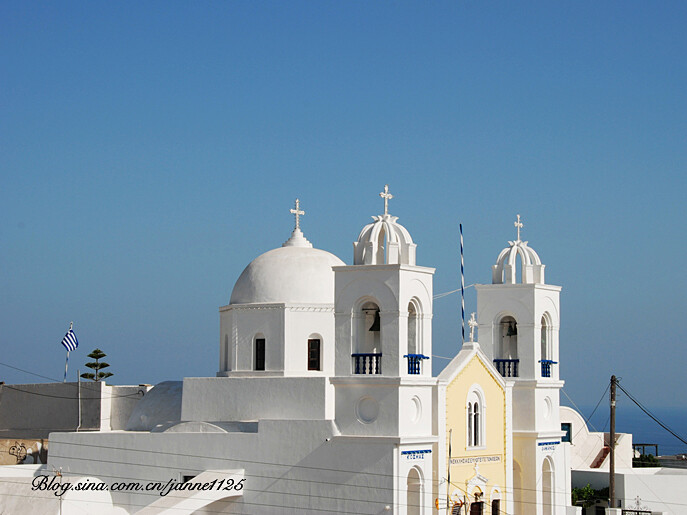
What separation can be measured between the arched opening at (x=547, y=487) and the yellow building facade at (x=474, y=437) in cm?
236

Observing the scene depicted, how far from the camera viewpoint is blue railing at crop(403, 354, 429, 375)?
108ft

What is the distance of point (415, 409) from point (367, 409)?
4.97ft

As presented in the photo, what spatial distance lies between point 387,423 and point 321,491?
283 cm

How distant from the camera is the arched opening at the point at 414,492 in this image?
106ft

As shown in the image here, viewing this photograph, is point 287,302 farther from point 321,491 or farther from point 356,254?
point 321,491

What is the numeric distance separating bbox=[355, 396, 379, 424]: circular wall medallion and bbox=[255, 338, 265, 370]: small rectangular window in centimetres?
618

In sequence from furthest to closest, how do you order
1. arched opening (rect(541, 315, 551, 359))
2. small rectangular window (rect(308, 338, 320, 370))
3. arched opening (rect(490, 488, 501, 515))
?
1. arched opening (rect(541, 315, 551, 359))
2. small rectangular window (rect(308, 338, 320, 370))
3. arched opening (rect(490, 488, 501, 515))

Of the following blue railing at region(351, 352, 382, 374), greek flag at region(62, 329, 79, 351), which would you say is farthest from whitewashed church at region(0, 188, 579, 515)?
greek flag at region(62, 329, 79, 351)

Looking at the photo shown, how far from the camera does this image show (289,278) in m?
38.3

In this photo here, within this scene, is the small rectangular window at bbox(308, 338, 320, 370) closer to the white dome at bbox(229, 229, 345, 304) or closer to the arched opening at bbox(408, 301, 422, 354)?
the white dome at bbox(229, 229, 345, 304)

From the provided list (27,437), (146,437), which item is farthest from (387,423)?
(27,437)

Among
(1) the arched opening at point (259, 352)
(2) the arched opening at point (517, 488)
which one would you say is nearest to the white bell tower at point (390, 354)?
(1) the arched opening at point (259, 352)

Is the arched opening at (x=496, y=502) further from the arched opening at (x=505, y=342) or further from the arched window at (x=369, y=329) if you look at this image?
the arched window at (x=369, y=329)

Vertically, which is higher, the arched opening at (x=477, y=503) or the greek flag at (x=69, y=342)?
the greek flag at (x=69, y=342)
